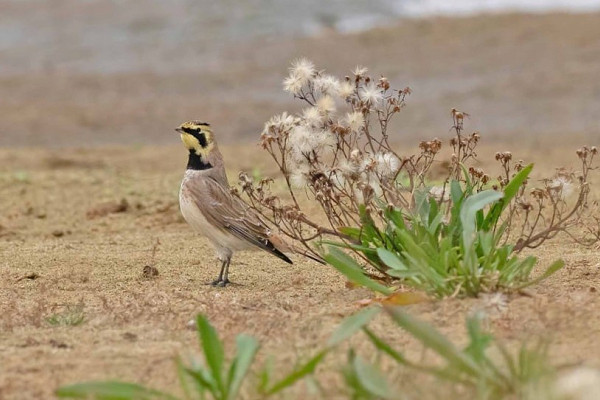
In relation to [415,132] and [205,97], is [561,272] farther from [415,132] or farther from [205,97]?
[205,97]

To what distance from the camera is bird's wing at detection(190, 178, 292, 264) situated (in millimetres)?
7141

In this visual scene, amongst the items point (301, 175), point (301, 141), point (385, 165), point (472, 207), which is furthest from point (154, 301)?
point (472, 207)

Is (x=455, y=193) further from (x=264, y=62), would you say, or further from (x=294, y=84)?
(x=264, y=62)

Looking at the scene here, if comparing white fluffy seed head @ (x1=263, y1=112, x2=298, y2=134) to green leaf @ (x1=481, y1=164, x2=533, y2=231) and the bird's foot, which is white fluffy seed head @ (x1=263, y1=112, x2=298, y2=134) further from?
the bird's foot

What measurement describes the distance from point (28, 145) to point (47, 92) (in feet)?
9.13

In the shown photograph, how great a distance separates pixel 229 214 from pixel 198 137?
0.57 meters

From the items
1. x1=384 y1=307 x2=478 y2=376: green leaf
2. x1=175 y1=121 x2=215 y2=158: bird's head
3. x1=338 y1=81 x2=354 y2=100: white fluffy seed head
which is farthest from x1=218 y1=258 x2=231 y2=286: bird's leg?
x1=384 y1=307 x2=478 y2=376: green leaf

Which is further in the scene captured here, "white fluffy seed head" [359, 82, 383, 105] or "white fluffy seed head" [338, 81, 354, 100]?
"white fluffy seed head" [359, 82, 383, 105]

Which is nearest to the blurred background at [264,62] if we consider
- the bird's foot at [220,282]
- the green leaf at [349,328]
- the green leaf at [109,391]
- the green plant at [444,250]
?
the bird's foot at [220,282]

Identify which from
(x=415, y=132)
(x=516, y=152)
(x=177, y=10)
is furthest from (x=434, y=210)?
(x=177, y=10)

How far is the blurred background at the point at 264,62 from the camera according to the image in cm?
1686

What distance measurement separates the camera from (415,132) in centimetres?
1620

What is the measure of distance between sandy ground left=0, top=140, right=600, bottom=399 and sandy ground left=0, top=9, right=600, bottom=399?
0.5 inches

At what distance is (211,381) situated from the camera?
4156mm
